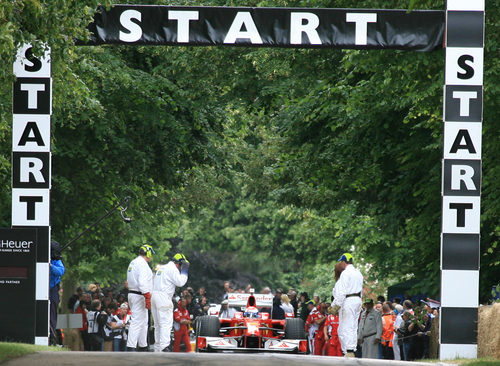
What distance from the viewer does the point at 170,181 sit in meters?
27.3

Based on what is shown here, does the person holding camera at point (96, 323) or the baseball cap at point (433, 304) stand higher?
the baseball cap at point (433, 304)

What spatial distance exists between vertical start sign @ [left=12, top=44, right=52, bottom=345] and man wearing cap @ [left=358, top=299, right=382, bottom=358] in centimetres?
828

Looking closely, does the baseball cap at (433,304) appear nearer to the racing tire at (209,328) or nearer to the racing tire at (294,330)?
the racing tire at (294,330)

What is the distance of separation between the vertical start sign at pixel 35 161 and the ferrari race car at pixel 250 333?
5376mm

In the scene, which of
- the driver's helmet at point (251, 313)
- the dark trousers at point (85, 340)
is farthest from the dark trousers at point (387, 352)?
the dark trousers at point (85, 340)

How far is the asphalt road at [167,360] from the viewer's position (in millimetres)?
11086

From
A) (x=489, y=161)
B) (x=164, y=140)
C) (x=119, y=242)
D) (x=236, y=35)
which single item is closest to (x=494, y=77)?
(x=489, y=161)

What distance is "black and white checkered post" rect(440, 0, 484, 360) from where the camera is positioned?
1490 centimetres

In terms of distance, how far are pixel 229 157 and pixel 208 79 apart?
12.7 feet

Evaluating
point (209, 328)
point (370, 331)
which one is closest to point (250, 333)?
point (209, 328)

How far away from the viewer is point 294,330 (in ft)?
67.0

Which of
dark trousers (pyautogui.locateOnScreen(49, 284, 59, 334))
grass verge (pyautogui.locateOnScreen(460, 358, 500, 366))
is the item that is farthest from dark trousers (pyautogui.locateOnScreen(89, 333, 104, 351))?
grass verge (pyautogui.locateOnScreen(460, 358, 500, 366))

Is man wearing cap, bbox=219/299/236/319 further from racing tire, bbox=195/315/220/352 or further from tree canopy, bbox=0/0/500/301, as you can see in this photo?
tree canopy, bbox=0/0/500/301

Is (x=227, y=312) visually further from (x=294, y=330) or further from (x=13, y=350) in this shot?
(x=13, y=350)
